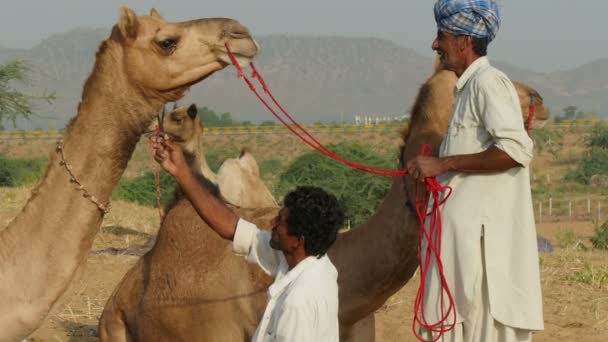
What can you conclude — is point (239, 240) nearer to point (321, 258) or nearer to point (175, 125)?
point (321, 258)

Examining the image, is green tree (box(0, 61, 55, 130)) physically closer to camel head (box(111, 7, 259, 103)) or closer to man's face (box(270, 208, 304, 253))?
camel head (box(111, 7, 259, 103))

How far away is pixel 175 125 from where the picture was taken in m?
7.70

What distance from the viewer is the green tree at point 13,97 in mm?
23453

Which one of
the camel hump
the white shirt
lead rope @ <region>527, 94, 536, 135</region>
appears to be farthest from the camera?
the camel hump

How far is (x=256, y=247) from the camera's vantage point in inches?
174

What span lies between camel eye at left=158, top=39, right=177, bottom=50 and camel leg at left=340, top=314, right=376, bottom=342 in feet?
6.05

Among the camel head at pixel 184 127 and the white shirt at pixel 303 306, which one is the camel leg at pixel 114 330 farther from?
the white shirt at pixel 303 306

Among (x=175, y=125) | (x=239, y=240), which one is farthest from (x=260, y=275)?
(x=175, y=125)

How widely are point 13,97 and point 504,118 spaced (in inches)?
845

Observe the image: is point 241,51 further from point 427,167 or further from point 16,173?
point 16,173

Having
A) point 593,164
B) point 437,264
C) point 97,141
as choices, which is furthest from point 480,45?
point 593,164

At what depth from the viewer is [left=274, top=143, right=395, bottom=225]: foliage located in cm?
2117

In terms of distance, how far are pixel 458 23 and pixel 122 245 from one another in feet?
35.9

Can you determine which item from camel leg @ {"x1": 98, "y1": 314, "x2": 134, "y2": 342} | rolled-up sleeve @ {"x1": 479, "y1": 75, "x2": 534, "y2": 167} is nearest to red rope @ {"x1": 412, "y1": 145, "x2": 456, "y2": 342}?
rolled-up sleeve @ {"x1": 479, "y1": 75, "x2": 534, "y2": 167}
